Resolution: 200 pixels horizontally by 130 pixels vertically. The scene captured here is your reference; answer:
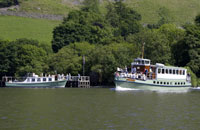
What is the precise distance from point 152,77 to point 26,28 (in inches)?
3726

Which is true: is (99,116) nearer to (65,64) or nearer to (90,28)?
(65,64)

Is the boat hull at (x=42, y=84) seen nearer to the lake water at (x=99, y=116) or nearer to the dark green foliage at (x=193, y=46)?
the dark green foliage at (x=193, y=46)

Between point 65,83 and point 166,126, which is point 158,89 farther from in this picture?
point 166,126

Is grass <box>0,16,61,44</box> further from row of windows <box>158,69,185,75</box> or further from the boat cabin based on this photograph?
row of windows <box>158,69,185,75</box>

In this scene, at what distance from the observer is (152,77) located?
86500 mm

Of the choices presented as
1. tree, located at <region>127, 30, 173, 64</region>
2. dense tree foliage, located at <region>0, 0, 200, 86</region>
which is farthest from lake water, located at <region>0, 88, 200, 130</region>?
tree, located at <region>127, 30, 173, 64</region>

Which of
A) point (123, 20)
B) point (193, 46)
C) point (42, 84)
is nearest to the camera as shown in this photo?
point (42, 84)

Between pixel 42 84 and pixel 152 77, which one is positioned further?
pixel 42 84

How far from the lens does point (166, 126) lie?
36156 millimetres

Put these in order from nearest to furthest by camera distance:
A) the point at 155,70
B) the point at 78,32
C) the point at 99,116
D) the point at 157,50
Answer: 1. the point at 99,116
2. the point at 155,70
3. the point at 157,50
4. the point at 78,32

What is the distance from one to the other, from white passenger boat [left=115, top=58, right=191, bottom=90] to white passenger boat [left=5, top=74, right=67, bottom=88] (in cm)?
2156

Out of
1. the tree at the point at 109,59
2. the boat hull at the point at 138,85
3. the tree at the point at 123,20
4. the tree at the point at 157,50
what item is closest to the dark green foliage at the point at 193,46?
the tree at the point at 157,50

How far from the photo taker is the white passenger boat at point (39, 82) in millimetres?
105056

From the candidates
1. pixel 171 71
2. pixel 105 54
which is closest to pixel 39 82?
pixel 105 54
